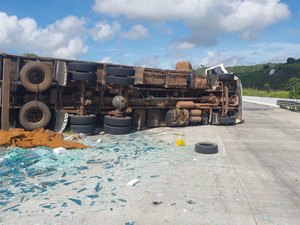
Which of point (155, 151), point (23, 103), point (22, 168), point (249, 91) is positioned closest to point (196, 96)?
point (155, 151)

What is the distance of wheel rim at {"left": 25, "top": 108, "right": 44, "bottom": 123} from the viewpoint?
966 cm

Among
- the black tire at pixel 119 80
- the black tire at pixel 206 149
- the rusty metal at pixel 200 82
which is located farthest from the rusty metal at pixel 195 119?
the black tire at pixel 206 149

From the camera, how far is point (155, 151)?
8.12 m

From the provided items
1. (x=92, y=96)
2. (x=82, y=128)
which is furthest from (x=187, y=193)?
(x=92, y=96)

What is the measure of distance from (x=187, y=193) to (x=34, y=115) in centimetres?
651

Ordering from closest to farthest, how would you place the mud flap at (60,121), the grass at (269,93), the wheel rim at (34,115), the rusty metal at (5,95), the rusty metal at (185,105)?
the rusty metal at (5,95)
the wheel rim at (34,115)
the mud flap at (60,121)
the rusty metal at (185,105)
the grass at (269,93)

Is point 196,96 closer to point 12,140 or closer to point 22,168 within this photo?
point 12,140

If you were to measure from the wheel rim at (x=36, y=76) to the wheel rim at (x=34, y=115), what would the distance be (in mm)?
870

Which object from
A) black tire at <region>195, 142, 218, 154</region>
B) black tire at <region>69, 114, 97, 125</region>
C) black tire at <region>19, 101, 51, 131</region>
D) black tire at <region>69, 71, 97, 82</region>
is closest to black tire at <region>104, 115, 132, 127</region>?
black tire at <region>69, 114, 97, 125</region>

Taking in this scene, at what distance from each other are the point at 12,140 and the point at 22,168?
2.15 meters

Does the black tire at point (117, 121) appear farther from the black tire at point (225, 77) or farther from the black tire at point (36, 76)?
the black tire at point (225, 77)

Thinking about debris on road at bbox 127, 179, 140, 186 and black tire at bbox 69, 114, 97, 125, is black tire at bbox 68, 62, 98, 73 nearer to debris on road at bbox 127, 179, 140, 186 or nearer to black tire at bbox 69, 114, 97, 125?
black tire at bbox 69, 114, 97, 125

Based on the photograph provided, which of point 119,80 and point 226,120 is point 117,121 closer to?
point 119,80

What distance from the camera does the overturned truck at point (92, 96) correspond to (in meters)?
9.52
